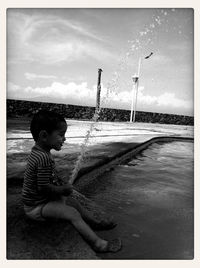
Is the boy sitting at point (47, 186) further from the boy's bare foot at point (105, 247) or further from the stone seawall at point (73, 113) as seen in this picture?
the stone seawall at point (73, 113)

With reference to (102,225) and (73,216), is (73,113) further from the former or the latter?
(73,216)

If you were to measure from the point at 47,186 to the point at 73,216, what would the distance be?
0.28 m

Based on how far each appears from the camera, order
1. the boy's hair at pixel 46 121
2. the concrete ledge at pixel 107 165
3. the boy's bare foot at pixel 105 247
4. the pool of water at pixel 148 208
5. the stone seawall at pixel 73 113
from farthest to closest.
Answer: the stone seawall at pixel 73 113, the concrete ledge at pixel 107 165, the boy's hair at pixel 46 121, the pool of water at pixel 148 208, the boy's bare foot at pixel 105 247

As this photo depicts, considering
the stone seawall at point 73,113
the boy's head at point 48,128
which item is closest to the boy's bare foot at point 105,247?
the boy's head at point 48,128

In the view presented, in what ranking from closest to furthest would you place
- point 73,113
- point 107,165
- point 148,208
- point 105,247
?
point 105,247, point 148,208, point 107,165, point 73,113

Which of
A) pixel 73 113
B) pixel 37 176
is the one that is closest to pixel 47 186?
pixel 37 176

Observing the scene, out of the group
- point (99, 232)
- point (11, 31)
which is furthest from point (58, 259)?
point (11, 31)

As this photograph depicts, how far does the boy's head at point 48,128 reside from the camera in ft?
6.53

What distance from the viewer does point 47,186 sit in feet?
6.19

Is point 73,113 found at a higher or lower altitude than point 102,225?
higher

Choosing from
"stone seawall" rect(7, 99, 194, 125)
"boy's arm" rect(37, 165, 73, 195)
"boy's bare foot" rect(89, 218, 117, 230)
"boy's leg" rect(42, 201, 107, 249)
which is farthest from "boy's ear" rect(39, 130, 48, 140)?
"stone seawall" rect(7, 99, 194, 125)

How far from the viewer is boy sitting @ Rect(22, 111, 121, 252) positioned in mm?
1823

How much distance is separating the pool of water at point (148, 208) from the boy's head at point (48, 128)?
0.80m

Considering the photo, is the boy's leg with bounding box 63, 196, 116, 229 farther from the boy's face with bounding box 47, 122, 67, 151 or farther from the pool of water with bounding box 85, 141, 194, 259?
the boy's face with bounding box 47, 122, 67, 151
